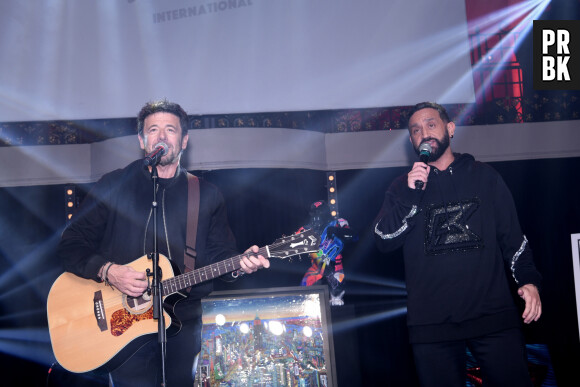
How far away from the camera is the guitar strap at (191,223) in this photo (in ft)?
8.03

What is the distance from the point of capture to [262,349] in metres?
3.58

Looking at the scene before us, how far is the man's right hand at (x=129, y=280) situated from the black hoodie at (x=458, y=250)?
1.10m

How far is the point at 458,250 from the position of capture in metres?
2.37

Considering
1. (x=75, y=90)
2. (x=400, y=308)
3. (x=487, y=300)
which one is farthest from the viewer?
(x=400, y=308)

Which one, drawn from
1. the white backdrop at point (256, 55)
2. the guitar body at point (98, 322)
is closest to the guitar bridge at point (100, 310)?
the guitar body at point (98, 322)

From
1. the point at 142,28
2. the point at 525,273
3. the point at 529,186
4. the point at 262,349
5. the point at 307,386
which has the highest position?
the point at 142,28

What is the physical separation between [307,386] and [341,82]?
229 centimetres

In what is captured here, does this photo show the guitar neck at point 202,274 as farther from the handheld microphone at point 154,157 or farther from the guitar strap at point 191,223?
the handheld microphone at point 154,157

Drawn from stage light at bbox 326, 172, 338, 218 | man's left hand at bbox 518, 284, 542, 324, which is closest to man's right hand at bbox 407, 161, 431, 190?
man's left hand at bbox 518, 284, 542, 324

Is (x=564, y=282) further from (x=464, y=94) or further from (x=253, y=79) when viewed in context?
(x=253, y=79)

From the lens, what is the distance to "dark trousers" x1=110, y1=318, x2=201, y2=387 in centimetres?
222

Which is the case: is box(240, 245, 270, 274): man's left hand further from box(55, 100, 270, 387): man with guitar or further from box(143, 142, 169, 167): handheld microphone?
box(143, 142, 169, 167): handheld microphone

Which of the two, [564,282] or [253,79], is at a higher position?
[253,79]

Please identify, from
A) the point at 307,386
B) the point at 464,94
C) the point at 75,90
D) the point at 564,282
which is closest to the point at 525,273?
the point at 307,386
